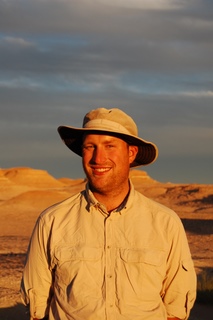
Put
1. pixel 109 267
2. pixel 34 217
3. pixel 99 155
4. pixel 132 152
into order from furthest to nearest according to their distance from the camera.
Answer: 1. pixel 34 217
2. pixel 132 152
3. pixel 99 155
4. pixel 109 267

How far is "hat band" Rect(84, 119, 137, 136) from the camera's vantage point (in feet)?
15.0

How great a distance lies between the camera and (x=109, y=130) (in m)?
4.56

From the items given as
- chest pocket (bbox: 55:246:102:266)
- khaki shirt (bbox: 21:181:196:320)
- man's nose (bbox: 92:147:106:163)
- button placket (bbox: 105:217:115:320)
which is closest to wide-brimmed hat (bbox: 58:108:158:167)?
man's nose (bbox: 92:147:106:163)

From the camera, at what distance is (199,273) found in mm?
15789

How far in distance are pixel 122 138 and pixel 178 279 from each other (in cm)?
87

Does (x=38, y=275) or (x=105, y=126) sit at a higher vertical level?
(x=105, y=126)

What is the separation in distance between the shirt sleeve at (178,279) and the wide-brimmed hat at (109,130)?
0.57m

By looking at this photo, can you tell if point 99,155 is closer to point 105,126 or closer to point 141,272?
point 105,126

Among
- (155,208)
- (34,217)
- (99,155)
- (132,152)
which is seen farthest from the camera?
(34,217)

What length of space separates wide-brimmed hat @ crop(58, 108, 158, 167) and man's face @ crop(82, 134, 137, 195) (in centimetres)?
5

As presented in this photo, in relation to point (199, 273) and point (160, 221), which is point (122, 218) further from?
point (199, 273)

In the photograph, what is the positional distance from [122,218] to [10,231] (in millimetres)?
27840

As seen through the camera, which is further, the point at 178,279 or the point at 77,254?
the point at 178,279

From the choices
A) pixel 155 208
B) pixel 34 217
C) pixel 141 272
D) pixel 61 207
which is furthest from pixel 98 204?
pixel 34 217
